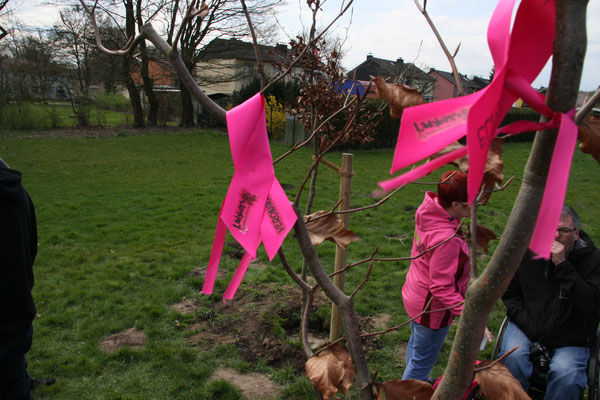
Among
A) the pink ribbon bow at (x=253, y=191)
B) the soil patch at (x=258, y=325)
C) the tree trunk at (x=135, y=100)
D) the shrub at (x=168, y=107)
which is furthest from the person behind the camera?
the shrub at (x=168, y=107)

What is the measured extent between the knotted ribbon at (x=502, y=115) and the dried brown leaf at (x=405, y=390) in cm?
61

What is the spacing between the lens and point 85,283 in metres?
4.55

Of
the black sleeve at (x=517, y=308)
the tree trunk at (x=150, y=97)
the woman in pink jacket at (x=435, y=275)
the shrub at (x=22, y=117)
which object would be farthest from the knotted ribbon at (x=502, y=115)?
the tree trunk at (x=150, y=97)

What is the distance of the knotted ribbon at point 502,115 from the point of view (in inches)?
21.4

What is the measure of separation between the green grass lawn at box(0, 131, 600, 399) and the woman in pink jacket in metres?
0.63

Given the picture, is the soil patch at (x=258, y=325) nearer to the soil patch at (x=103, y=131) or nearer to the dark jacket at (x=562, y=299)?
the dark jacket at (x=562, y=299)

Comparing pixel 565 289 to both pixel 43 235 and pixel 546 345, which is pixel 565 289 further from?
pixel 43 235

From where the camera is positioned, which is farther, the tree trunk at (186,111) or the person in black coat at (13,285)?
the tree trunk at (186,111)

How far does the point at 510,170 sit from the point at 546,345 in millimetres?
10030

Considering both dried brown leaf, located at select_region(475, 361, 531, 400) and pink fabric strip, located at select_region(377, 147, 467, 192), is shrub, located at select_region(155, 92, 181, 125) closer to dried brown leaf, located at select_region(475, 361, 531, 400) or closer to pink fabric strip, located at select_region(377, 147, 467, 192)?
dried brown leaf, located at select_region(475, 361, 531, 400)

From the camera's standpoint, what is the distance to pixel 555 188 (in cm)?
54

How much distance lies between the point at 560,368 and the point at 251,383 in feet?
6.67

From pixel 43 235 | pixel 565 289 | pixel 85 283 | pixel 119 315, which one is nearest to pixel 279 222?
pixel 565 289

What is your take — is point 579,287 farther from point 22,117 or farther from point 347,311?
point 22,117
